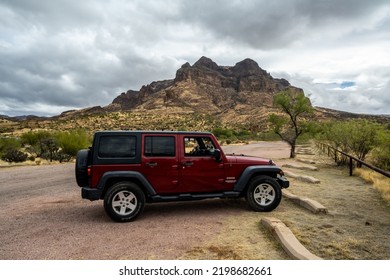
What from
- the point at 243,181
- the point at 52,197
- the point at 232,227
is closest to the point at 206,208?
the point at 243,181

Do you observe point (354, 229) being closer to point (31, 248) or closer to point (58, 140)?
point (31, 248)

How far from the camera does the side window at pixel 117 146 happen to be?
679 centimetres

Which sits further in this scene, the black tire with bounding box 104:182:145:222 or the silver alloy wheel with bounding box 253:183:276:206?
the silver alloy wheel with bounding box 253:183:276:206

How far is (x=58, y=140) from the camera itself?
25516mm

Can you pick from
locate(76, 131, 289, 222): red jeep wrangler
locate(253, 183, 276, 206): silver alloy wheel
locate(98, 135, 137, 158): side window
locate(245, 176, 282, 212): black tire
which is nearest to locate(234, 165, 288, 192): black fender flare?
locate(76, 131, 289, 222): red jeep wrangler

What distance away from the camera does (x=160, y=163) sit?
698cm

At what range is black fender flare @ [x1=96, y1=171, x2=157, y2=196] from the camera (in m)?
6.64

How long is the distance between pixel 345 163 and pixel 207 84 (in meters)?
176

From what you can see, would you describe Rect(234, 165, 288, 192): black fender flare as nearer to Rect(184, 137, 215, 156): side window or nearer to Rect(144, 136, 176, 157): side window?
Rect(184, 137, 215, 156): side window

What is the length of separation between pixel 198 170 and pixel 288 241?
104 inches

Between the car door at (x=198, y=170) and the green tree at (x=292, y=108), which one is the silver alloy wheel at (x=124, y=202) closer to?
the car door at (x=198, y=170)

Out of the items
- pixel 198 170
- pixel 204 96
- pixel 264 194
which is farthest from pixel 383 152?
pixel 204 96

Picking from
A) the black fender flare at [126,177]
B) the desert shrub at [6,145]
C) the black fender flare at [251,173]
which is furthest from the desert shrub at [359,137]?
the desert shrub at [6,145]

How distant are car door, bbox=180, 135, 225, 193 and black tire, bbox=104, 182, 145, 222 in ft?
3.17
